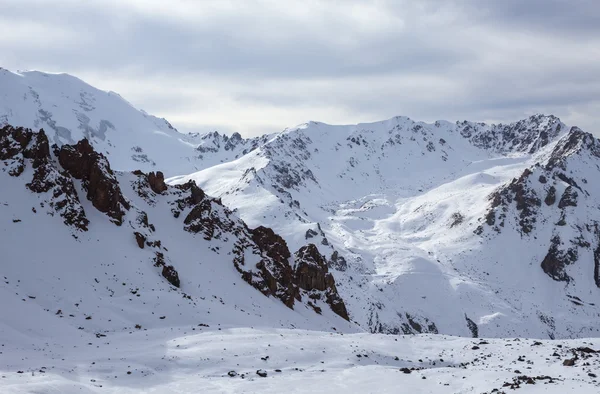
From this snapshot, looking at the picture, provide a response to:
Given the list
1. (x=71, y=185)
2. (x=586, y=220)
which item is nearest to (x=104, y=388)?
(x=71, y=185)

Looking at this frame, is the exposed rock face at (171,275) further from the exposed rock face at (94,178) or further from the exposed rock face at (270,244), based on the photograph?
the exposed rock face at (270,244)

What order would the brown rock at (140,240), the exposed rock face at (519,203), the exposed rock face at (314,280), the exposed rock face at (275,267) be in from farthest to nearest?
the exposed rock face at (519,203)
the exposed rock face at (314,280)
the exposed rock face at (275,267)
the brown rock at (140,240)

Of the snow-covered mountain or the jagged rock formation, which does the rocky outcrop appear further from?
the jagged rock formation

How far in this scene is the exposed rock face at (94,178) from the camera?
59.0 metres

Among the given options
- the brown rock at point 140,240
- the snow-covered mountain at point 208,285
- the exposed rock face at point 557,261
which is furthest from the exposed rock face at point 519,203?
the brown rock at point 140,240

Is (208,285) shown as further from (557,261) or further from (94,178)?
(557,261)

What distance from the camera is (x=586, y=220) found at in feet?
546

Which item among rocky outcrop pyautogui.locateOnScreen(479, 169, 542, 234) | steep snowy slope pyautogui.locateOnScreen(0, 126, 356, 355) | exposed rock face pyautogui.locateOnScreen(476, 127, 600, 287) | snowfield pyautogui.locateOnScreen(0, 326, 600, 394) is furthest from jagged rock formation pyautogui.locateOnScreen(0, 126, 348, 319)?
rocky outcrop pyautogui.locateOnScreen(479, 169, 542, 234)

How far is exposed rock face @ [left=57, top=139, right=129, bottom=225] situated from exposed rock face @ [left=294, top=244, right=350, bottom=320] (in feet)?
108

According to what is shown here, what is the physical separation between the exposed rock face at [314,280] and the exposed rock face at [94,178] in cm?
3289

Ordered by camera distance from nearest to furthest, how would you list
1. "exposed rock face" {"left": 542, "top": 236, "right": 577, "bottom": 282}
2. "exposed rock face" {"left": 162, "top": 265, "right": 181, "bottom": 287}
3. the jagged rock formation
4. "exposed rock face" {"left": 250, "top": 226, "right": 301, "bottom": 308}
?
1. the jagged rock formation
2. "exposed rock face" {"left": 162, "top": 265, "right": 181, "bottom": 287}
3. "exposed rock face" {"left": 250, "top": 226, "right": 301, "bottom": 308}
4. "exposed rock face" {"left": 542, "top": 236, "right": 577, "bottom": 282}

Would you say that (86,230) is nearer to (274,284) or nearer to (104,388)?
(274,284)

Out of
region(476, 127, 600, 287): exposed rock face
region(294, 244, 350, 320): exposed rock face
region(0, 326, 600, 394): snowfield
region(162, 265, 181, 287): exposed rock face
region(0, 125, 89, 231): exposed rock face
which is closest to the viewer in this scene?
region(0, 326, 600, 394): snowfield

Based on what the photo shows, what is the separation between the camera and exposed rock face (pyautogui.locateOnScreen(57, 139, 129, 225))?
5897 centimetres
